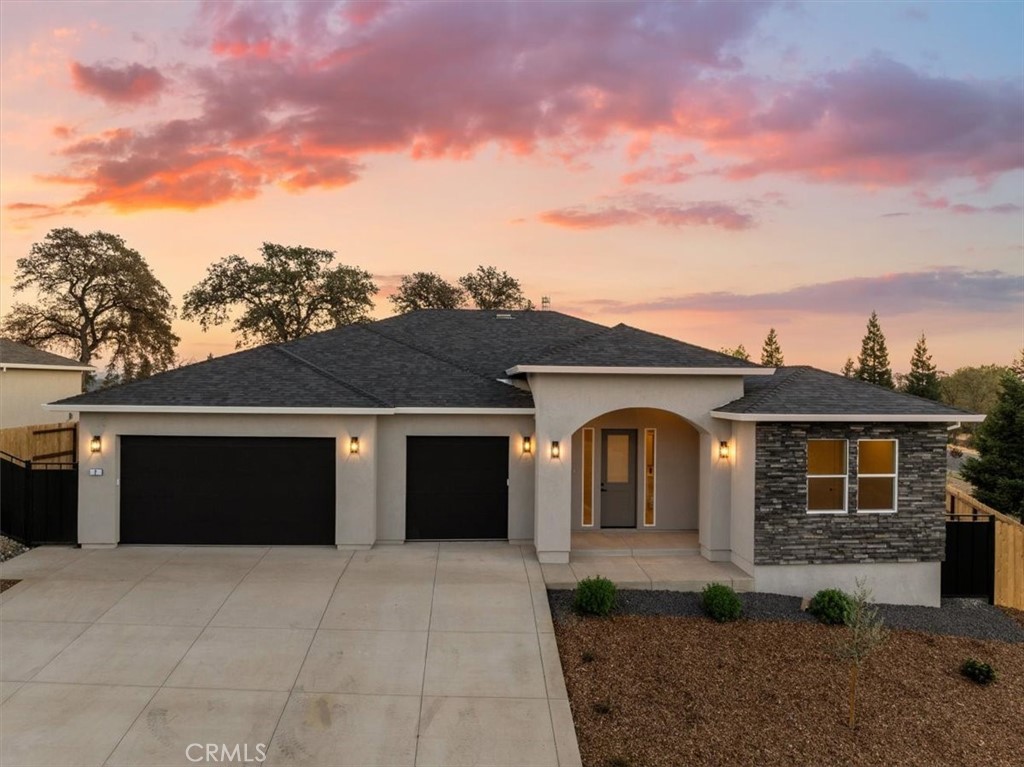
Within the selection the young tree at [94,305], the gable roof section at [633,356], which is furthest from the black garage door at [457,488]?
the young tree at [94,305]

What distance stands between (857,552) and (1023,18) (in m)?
12.8

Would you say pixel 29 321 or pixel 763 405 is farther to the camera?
pixel 29 321

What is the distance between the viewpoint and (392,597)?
26.9 feet

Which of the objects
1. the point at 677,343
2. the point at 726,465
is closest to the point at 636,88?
the point at 677,343

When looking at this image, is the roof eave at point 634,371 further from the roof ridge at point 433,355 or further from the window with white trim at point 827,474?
the roof ridge at point 433,355

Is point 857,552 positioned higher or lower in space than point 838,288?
lower

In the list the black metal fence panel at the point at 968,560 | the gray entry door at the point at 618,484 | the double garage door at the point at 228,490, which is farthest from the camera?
the gray entry door at the point at 618,484

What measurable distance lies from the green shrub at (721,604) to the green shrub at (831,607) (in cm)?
122

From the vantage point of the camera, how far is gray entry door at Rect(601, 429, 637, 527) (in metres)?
11.9

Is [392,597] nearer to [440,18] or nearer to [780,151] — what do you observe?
[440,18]

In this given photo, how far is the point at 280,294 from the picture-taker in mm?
35000

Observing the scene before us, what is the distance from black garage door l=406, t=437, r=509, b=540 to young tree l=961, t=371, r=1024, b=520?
14727 millimetres

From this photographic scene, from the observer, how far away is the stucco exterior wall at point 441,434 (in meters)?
10.8

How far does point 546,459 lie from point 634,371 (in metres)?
2.23
